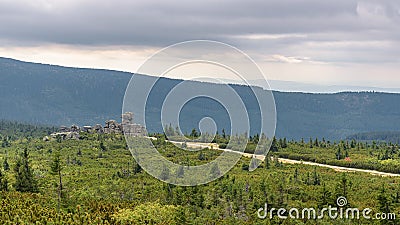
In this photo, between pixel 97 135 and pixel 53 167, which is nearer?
pixel 53 167

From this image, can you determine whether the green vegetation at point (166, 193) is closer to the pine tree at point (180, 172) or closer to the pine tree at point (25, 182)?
the pine tree at point (25, 182)

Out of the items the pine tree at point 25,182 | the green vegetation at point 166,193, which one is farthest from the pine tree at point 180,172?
the pine tree at point 25,182

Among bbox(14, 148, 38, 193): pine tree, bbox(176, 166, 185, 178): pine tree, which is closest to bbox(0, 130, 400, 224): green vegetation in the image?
bbox(14, 148, 38, 193): pine tree

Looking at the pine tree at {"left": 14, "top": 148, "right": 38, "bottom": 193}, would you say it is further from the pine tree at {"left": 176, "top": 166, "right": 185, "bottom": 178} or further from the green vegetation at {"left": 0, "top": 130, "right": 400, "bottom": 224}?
the pine tree at {"left": 176, "top": 166, "right": 185, "bottom": 178}

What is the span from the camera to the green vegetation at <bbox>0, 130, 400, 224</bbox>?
106ft

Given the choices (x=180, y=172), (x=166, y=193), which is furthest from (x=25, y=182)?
(x=180, y=172)

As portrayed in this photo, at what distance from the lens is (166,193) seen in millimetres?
45312

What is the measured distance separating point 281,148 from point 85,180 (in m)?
38.7

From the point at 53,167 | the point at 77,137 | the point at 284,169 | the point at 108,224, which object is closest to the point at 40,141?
the point at 77,137

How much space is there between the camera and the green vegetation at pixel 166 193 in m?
32.2

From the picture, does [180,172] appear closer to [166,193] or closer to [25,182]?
[166,193]

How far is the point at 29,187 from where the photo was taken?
44562 millimetres

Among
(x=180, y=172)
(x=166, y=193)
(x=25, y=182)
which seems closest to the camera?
(x=25, y=182)

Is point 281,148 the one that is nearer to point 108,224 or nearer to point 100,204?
point 100,204
